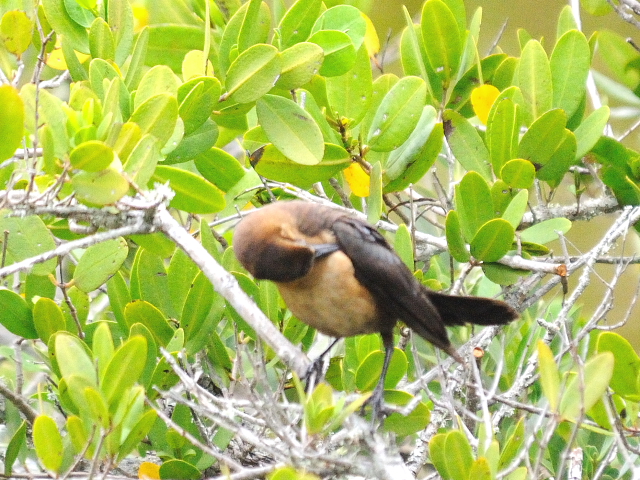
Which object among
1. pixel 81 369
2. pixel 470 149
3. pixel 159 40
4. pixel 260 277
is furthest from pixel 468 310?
pixel 159 40

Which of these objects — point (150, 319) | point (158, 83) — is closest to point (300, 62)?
point (158, 83)

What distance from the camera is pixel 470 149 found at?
3.94 m

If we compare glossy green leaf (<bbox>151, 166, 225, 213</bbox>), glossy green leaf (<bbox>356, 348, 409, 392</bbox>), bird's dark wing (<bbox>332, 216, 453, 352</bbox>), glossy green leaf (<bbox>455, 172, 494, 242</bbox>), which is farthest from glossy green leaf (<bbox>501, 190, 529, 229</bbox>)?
glossy green leaf (<bbox>151, 166, 225, 213</bbox>)

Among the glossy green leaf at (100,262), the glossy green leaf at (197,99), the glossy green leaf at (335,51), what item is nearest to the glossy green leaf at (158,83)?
the glossy green leaf at (197,99)

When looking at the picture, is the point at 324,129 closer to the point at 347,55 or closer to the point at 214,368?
the point at 347,55

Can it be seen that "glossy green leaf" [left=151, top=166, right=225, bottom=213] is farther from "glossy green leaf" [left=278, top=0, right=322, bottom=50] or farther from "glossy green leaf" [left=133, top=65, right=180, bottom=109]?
"glossy green leaf" [left=278, top=0, right=322, bottom=50]

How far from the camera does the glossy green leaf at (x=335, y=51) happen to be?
368cm

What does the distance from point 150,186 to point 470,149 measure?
1.67 metres

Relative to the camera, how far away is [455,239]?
366cm

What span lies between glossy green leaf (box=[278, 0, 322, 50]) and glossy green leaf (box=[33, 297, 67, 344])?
172cm

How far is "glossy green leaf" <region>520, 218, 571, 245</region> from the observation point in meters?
3.68

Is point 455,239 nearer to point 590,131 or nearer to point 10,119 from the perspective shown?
point 590,131

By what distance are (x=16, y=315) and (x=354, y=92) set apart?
1971mm

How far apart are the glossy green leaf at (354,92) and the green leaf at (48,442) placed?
6.88ft
